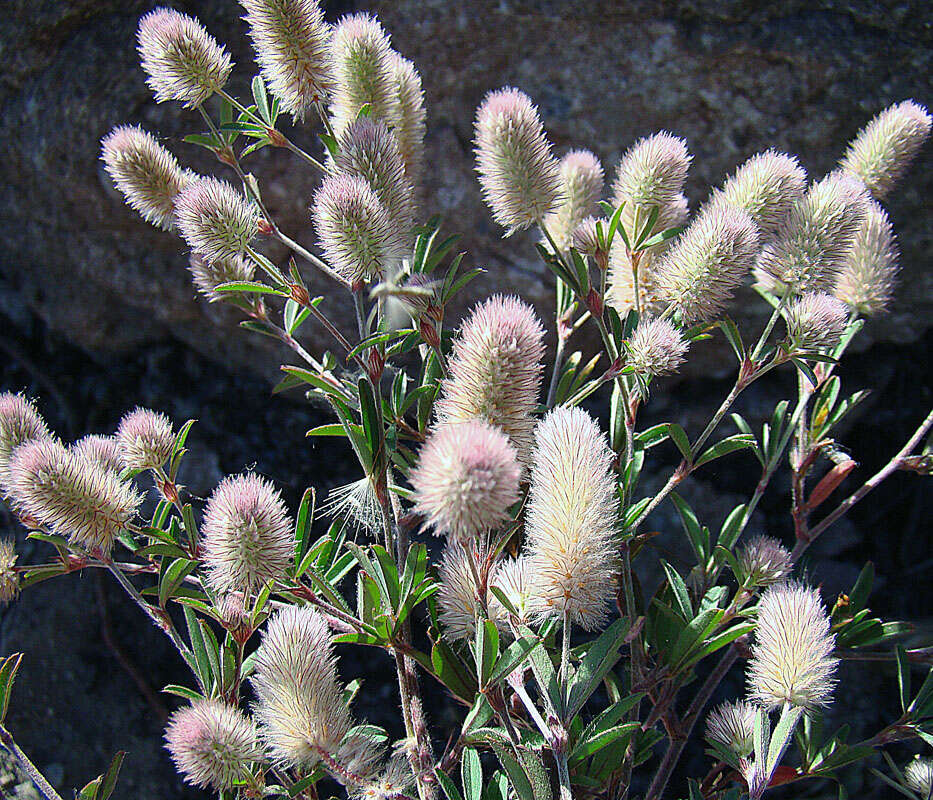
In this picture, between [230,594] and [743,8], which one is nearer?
[230,594]

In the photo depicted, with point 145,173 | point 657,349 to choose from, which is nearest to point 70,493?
point 145,173

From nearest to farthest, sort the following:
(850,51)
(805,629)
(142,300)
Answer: (805,629) → (850,51) → (142,300)

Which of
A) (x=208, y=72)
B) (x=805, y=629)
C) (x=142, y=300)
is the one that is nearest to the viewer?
(x=805, y=629)

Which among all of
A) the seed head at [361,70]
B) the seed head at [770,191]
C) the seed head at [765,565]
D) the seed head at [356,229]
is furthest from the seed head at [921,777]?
the seed head at [361,70]

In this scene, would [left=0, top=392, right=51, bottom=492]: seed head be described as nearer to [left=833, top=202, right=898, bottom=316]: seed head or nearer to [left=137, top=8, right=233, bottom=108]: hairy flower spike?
[left=137, top=8, right=233, bottom=108]: hairy flower spike

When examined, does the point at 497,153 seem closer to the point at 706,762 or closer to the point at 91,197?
the point at 91,197

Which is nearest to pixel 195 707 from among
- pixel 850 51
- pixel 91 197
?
pixel 91 197

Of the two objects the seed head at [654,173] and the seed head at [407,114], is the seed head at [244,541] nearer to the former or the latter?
the seed head at [407,114]
